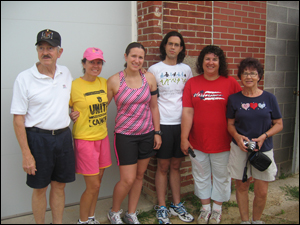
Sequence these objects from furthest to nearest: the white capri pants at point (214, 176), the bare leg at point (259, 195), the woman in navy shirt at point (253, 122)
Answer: the white capri pants at point (214, 176) → the bare leg at point (259, 195) → the woman in navy shirt at point (253, 122)

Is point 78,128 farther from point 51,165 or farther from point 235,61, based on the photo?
point 235,61

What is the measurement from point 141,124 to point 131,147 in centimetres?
27

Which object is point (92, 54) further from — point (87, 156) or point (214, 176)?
point (214, 176)

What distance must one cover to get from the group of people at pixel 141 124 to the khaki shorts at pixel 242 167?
0.03 feet

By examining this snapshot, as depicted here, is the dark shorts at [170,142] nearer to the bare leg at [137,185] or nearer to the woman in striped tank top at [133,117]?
the woman in striped tank top at [133,117]

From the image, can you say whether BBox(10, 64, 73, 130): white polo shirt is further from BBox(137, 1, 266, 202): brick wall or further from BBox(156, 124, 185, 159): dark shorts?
BBox(137, 1, 266, 202): brick wall

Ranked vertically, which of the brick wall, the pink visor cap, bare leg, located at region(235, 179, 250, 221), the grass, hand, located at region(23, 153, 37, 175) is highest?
the brick wall

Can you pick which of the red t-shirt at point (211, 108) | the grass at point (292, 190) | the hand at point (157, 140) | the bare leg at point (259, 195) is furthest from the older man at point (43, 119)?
the grass at point (292, 190)

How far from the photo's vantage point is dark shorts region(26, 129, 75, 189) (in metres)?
2.52

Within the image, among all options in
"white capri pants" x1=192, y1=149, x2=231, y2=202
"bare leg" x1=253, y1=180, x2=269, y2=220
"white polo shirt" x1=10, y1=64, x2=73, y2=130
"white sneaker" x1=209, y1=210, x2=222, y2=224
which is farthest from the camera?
"white sneaker" x1=209, y1=210, x2=222, y2=224

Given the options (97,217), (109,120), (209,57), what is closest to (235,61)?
(209,57)

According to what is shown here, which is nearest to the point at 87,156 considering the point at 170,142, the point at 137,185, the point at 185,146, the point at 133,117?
the point at 133,117

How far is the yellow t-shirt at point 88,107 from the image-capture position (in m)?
2.74

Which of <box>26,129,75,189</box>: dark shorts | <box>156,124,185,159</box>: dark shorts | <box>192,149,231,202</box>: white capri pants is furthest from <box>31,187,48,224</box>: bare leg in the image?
<box>192,149,231,202</box>: white capri pants
